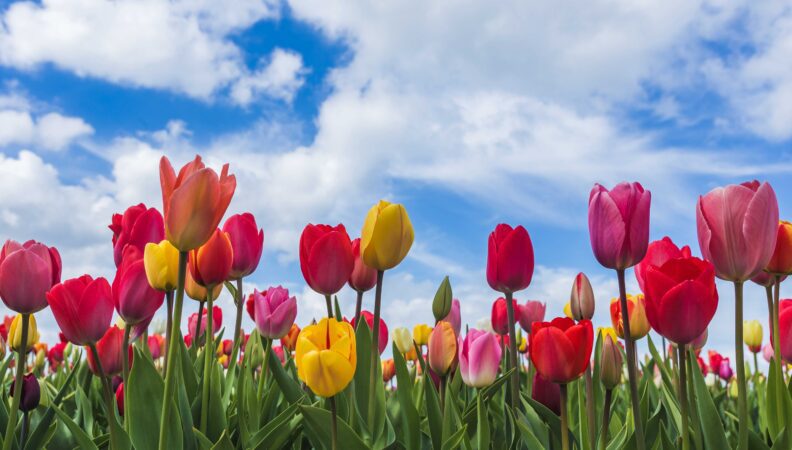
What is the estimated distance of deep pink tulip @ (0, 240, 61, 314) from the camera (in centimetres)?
230

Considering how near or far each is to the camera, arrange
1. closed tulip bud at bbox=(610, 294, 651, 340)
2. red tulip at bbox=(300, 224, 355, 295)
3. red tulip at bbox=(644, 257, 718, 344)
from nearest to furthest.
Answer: red tulip at bbox=(644, 257, 718, 344)
red tulip at bbox=(300, 224, 355, 295)
closed tulip bud at bbox=(610, 294, 651, 340)

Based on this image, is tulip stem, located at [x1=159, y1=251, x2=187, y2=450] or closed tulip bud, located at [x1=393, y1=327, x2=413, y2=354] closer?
tulip stem, located at [x1=159, y1=251, x2=187, y2=450]

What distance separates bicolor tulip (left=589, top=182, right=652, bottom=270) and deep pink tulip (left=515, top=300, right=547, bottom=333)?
7.47 ft

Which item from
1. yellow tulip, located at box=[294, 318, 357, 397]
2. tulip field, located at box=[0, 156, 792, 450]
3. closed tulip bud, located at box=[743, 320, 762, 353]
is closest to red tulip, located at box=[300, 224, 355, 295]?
tulip field, located at box=[0, 156, 792, 450]

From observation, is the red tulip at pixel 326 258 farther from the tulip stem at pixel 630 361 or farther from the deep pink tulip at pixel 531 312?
the deep pink tulip at pixel 531 312

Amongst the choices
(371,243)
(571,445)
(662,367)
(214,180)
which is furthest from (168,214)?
(662,367)

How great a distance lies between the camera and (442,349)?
2736mm

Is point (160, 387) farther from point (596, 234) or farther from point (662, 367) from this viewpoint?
point (662, 367)

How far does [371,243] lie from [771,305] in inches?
56.1

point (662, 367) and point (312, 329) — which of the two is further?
point (662, 367)

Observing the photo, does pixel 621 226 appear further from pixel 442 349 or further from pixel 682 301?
pixel 442 349

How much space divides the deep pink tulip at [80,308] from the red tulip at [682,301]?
1.64 metres

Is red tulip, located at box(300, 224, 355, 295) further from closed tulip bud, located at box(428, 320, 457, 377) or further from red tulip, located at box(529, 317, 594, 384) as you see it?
red tulip, located at box(529, 317, 594, 384)

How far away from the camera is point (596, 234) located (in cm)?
184
